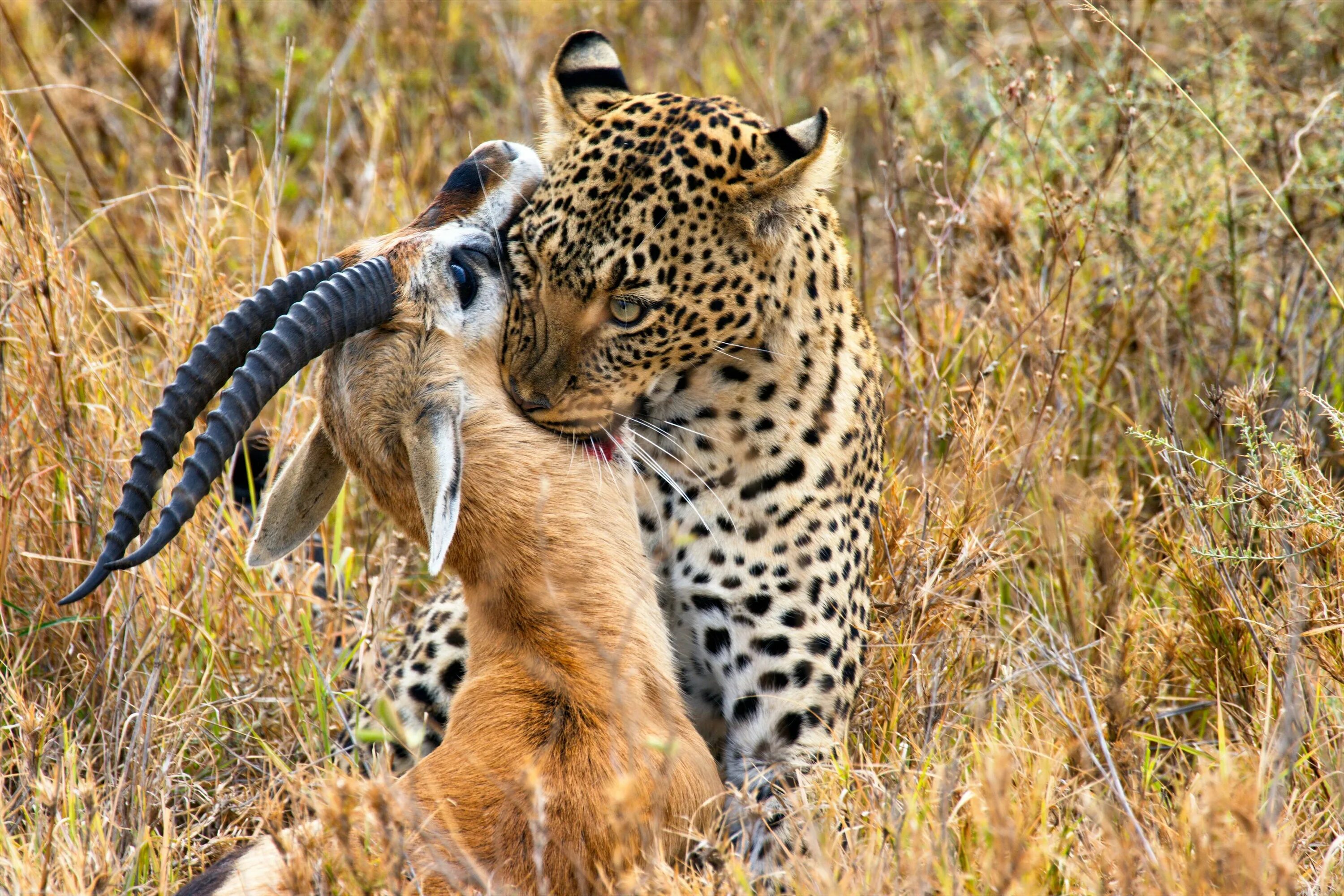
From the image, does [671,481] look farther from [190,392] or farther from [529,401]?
[190,392]

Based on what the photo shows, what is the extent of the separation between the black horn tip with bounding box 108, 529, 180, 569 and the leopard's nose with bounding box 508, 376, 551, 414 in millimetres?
1046

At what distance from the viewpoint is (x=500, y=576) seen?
3562mm

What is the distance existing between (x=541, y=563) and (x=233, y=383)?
853 mm

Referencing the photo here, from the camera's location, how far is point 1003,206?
5246 mm

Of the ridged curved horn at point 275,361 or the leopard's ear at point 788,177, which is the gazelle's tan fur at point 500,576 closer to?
the ridged curved horn at point 275,361

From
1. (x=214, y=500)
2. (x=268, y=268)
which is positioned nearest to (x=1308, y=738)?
(x=214, y=500)

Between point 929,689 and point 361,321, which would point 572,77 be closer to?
point 361,321

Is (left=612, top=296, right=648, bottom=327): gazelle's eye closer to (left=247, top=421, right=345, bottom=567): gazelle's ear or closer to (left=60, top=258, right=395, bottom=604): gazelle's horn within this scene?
(left=60, top=258, right=395, bottom=604): gazelle's horn

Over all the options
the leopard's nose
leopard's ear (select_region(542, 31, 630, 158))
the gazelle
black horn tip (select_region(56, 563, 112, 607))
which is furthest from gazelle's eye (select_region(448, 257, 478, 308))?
black horn tip (select_region(56, 563, 112, 607))

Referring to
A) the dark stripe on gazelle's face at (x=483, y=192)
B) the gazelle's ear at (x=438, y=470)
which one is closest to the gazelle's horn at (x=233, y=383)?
the gazelle's ear at (x=438, y=470)

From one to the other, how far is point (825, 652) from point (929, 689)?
359 millimetres

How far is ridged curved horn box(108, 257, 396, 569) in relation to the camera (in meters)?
3.07

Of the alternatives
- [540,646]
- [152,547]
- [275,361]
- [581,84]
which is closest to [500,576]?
[540,646]

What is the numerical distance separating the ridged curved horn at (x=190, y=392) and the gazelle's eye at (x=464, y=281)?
1.00 ft
